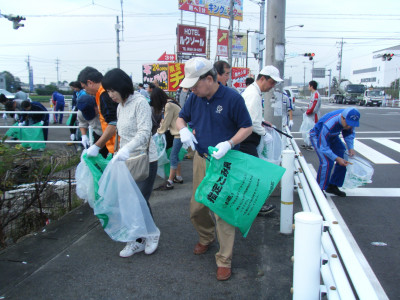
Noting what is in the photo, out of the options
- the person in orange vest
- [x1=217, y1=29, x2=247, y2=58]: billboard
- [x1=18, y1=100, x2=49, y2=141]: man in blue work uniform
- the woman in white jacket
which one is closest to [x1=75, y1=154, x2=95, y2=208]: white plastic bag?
the person in orange vest

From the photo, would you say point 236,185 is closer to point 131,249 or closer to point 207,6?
point 131,249

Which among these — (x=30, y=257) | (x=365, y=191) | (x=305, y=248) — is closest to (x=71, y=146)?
(x=30, y=257)

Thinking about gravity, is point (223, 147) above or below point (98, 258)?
above

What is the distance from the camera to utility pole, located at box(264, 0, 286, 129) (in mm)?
5836

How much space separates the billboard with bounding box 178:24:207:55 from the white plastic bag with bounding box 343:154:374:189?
31.8ft

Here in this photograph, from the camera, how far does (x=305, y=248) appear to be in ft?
5.79

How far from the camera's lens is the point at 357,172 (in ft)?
16.3

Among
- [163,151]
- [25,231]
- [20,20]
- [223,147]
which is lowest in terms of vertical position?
A: [25,231]

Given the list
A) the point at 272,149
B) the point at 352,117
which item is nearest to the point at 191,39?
the point at 272,149

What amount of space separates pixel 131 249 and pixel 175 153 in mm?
2501

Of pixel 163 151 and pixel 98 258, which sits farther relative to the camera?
pixel 163 151

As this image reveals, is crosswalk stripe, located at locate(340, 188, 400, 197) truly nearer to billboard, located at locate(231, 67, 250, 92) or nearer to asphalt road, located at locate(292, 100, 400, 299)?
asphalt road, located at locate(292, 100, 400, 299)

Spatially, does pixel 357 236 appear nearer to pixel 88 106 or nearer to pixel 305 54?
pixel 88 106

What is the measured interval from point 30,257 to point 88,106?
83.4 inches
